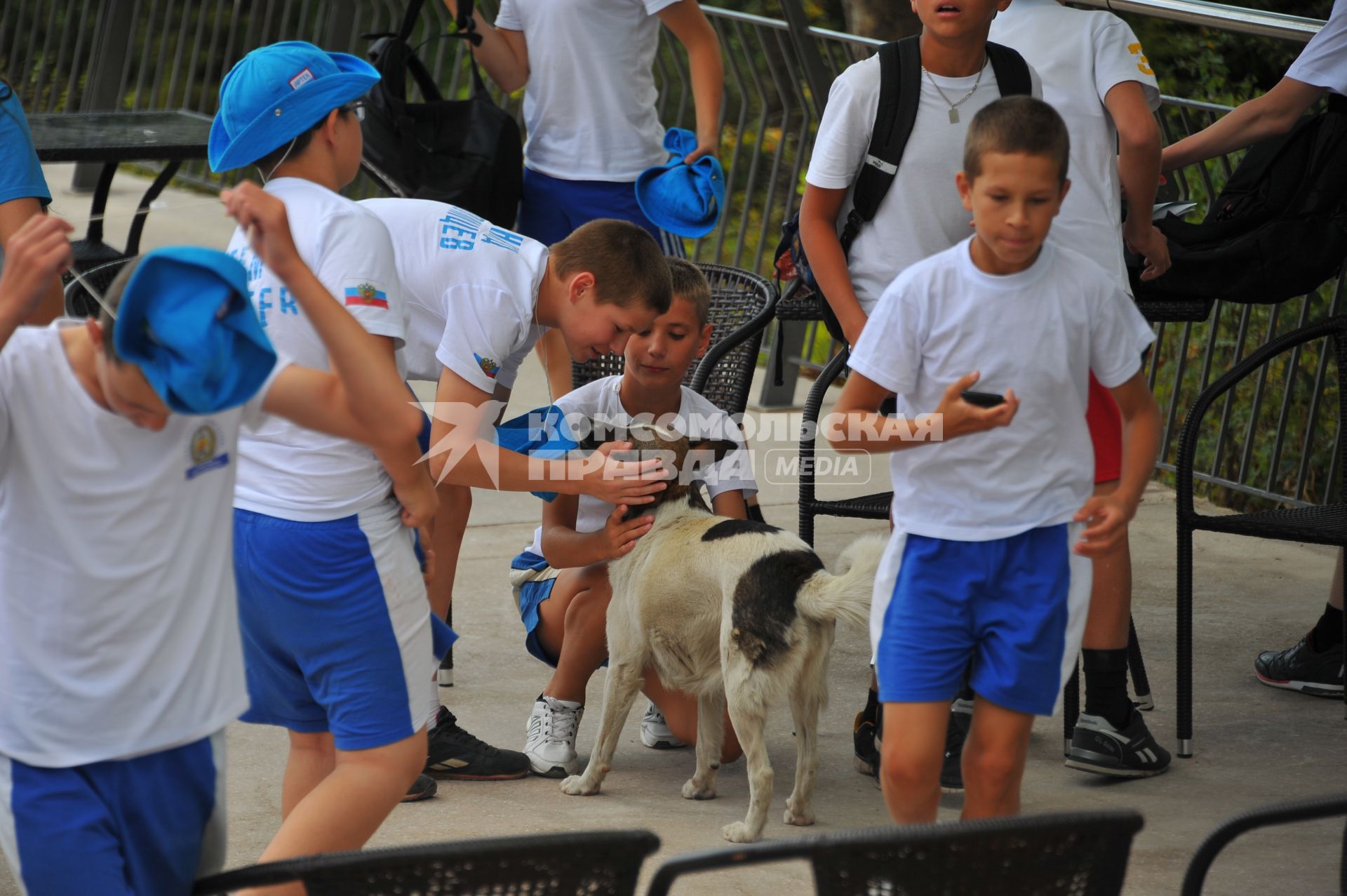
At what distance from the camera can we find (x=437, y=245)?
11.2ft

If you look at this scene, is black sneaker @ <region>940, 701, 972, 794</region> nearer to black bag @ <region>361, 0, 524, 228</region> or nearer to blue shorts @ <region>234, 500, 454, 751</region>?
blue shorts @ <region>234, 500, 454, 751</region>

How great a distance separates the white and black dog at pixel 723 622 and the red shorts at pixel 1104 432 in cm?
61

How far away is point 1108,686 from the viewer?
3.80m

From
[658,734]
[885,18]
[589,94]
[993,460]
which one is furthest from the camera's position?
[885,18]

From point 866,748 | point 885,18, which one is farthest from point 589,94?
point 885,18

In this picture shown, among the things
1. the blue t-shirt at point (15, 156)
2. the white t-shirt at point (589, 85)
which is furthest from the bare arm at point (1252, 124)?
the blue t-shirt at point (15, 156)

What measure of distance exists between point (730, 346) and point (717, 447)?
580 mm

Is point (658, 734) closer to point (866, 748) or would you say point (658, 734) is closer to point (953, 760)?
point (866, 748)

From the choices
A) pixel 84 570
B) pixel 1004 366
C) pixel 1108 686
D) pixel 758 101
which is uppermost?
pixel 758 101

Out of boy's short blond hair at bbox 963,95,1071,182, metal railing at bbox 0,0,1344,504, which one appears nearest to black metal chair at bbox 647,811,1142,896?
boy's short blond hair at bbox 963,95,1071,182

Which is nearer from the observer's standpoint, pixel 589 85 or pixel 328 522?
pixel 328 522

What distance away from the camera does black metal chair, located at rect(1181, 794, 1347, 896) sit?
1840 millimetres

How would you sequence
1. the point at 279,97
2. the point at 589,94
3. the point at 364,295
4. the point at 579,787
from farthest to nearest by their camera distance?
the point at 589,94 < the point at 579,787 < the point at 279,97 < the point at 364,295

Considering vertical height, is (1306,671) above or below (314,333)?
below
